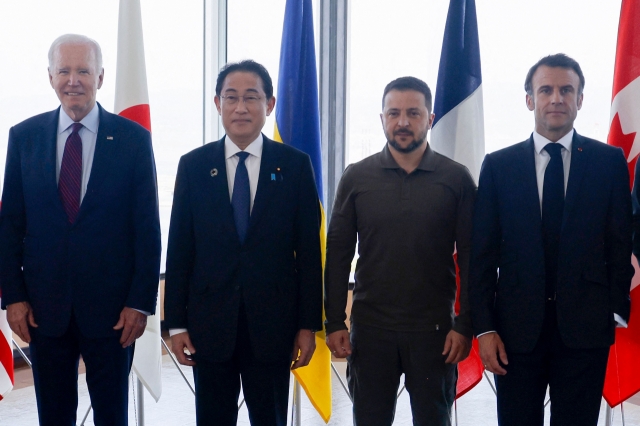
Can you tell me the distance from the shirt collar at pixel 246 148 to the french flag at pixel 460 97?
1177 mm

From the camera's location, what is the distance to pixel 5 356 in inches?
119

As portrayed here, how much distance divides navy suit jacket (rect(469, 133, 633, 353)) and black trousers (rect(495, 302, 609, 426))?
0.05 metres

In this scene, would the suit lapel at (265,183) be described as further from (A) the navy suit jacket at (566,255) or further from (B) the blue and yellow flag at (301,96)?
(B) the blue and yellow flag at (301,96)

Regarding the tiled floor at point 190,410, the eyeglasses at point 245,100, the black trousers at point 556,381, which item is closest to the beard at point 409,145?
the eyeglasses at point 245,100

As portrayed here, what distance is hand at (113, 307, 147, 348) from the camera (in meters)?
2.38

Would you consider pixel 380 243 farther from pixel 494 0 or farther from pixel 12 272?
pixel 494 0

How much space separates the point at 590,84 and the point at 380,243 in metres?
3.19

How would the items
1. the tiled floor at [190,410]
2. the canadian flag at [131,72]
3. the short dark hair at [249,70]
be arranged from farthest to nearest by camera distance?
the tiled floor at [190,410], the canadian flag at [131,72], the short dark hair at [249,70]

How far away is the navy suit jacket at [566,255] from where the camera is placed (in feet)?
7.40

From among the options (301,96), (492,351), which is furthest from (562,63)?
(301,96)

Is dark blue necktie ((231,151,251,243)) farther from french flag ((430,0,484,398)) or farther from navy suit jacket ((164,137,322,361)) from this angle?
french flag ((430,0,484,398))

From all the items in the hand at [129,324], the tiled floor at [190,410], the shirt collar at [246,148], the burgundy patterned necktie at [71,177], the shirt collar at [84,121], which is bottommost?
the tiled floor at [190,410]

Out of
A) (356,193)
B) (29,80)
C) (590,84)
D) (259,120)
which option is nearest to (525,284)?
(356,193)

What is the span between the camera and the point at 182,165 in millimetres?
2449
